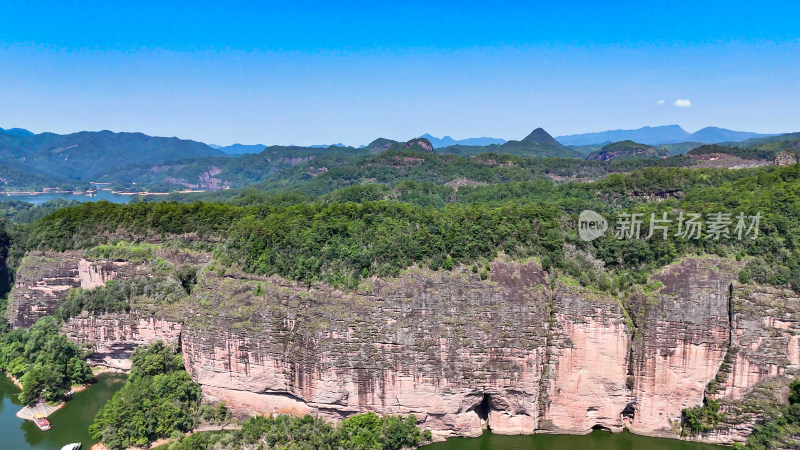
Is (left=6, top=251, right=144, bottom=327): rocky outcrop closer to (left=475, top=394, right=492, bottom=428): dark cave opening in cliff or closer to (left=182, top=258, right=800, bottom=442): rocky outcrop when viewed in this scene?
(left=182, top=258, right=800, bottom=442): rocky outcrop

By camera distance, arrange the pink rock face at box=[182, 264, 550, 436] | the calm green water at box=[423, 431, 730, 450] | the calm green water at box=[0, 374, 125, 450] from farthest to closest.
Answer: the calm green water at box=[0, 374, 125, 450] < the calm green water at box=[423, 431, 730, 450] < the pink rock face at box=[182, 264, 550, 436]

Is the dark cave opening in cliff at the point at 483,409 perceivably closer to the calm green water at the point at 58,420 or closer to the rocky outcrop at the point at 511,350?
the rocky outcrop at the point at 511,350

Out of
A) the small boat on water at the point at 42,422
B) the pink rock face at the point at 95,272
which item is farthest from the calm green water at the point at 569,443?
the pink rock face at the point at 95,272

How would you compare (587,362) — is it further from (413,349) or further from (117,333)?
(117,333)

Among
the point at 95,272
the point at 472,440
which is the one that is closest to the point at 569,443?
the point at 472,440

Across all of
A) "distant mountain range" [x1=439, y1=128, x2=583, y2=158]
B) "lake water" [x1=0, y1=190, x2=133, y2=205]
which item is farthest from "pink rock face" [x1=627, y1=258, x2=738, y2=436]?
"lake water" [x1=0, y1=190, x2=133, y2=205]

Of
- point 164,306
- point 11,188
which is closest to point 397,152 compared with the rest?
point 164,306

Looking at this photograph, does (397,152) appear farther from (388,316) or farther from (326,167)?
(388,316)
